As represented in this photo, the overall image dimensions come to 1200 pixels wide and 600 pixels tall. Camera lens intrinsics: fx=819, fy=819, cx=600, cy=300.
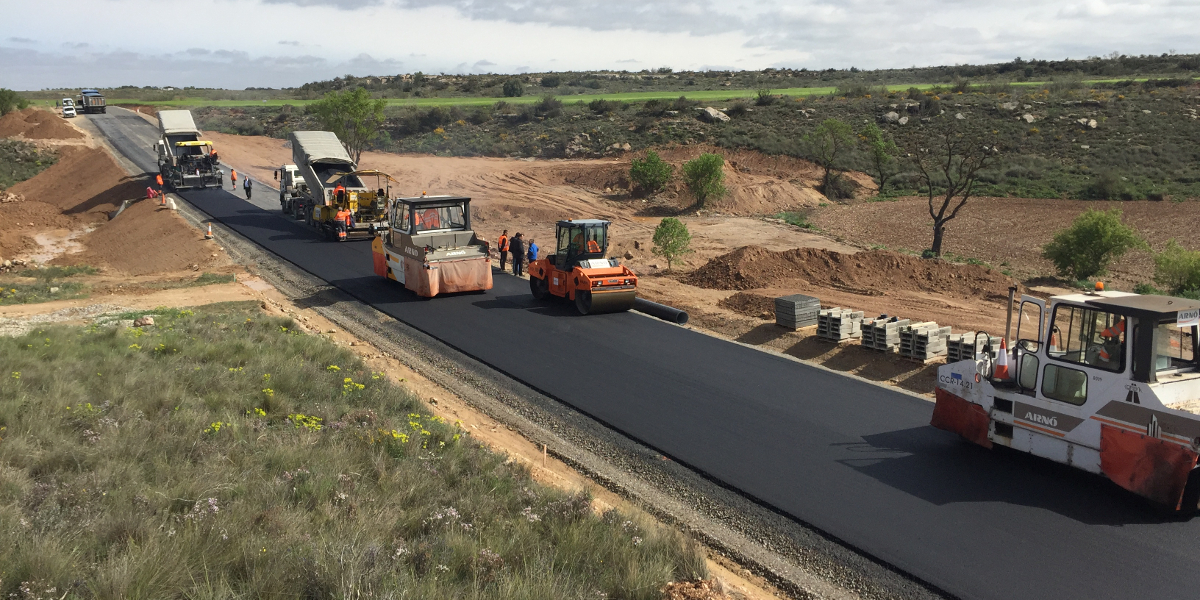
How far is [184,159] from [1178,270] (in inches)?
1572

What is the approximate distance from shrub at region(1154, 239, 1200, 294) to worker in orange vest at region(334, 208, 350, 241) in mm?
25146

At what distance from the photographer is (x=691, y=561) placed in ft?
24.4

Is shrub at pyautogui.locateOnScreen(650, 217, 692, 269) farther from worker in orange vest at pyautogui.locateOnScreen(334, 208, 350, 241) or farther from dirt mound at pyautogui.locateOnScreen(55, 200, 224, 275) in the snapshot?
dirt mound at pyautogui.locateOnScreen(55, 200, 224, 275)

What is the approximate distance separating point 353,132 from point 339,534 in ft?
142

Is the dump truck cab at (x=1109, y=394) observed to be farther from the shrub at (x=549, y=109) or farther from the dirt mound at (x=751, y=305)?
the shrub at (x=549, y=109)

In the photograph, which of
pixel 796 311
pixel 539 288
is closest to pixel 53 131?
pixel 539 288

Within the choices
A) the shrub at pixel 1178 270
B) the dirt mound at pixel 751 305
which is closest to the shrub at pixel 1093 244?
the shrub at pixel 1178 270

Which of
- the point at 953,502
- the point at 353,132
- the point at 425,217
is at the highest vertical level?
the point at 353,132

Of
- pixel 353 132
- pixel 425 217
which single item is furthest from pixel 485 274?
pixel 353 132

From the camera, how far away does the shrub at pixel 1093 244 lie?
24.7m

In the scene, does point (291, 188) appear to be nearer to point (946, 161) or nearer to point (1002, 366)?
Result: point (1002, 366)

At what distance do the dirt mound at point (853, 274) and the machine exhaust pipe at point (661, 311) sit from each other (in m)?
4.43

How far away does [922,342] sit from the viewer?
14.7 m

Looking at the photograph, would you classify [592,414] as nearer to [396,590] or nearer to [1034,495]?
[1034,495]
